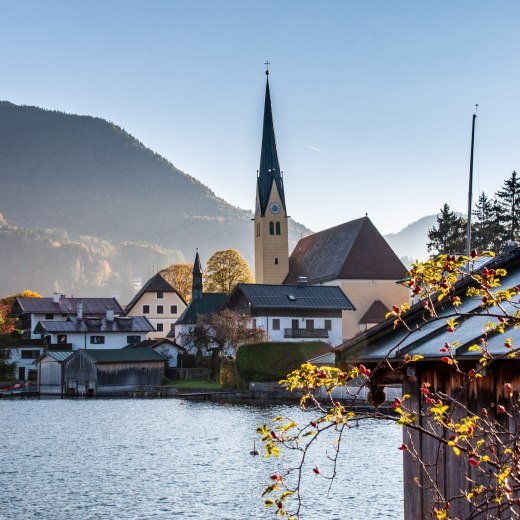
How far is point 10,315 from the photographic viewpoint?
356 feet

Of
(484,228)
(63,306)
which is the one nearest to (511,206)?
(484,228)

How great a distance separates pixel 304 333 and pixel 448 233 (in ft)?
105

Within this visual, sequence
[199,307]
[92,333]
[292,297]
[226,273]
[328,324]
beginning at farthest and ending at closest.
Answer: [226,273] → [199,307] → [92,333] → [328,324] → [292,297]

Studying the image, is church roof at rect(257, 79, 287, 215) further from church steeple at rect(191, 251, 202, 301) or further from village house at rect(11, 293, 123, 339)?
village house at rect(11, 293, 123, 339)

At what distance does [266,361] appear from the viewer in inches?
2749

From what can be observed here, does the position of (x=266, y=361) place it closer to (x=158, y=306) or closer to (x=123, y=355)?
(x=123, y=355)

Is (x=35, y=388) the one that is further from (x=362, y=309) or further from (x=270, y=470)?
(x=270, y=470)

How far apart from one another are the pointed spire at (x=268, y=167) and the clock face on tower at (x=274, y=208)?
681 millimetres

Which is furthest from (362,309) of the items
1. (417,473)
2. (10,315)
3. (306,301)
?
(417,473)

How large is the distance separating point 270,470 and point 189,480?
12.5ft

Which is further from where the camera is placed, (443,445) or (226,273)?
(226,273)

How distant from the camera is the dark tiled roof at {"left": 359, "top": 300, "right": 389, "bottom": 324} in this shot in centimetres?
8888

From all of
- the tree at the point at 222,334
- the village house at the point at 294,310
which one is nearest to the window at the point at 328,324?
the village house at the point at 294,310

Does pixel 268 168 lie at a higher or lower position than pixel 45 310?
higher
